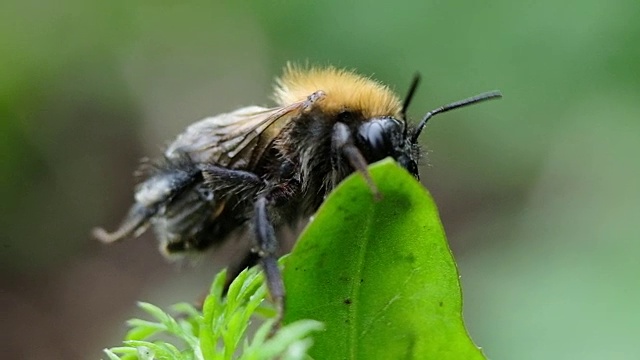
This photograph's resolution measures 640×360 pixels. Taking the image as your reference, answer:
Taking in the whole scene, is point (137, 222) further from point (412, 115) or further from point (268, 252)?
point (412, 115)

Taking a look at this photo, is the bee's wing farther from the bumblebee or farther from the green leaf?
the green leaf

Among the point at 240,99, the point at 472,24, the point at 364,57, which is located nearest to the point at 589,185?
the point at 472,24

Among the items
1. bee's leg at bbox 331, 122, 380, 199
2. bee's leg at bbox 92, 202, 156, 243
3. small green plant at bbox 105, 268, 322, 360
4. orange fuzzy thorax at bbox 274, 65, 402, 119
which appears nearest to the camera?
small green plant at bbox 105, 268, 322, 360

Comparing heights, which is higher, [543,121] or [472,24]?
[472,24]

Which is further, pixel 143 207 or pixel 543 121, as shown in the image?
pixel 543 121

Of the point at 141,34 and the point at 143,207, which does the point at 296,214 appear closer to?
the point at 143,207

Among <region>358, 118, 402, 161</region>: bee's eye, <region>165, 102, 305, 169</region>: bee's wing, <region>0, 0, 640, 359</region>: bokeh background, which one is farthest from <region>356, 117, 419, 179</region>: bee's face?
<region>0, 0, 640, 359</region>: bokeh background

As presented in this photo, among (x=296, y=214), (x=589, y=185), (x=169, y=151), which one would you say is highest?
(x=169, y=151)
